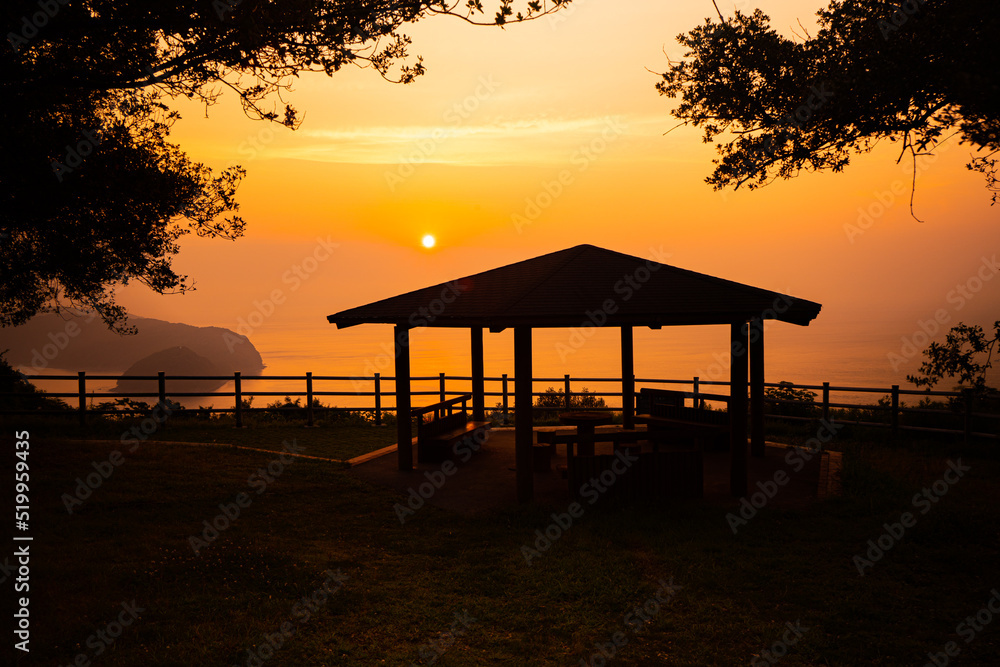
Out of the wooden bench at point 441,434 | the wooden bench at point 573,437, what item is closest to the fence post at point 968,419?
the wooden bench at point 573,437

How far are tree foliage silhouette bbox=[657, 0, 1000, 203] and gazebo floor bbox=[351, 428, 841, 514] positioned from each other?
457cm

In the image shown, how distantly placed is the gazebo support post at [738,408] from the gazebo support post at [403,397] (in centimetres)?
501

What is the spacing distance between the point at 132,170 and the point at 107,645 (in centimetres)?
797

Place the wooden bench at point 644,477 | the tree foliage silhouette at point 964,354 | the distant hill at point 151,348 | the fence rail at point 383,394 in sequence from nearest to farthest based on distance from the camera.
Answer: the wooden bench at point 644,477
the tree foliage silhouette at point 964,354
the fence rail at point 383,394
the distant hill at point 151,348

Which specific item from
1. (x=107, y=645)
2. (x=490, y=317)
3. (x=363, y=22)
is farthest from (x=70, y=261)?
(x=107, y=645)

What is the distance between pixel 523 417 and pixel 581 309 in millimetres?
1655

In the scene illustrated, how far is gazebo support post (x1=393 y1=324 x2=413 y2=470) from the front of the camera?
10664 millimetres

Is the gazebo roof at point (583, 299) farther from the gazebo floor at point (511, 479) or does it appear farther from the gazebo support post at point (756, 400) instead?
the gazebo floor at point (511, 479)

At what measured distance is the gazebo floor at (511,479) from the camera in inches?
345

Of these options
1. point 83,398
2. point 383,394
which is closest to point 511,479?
point 383,394

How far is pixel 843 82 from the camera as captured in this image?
806 cm

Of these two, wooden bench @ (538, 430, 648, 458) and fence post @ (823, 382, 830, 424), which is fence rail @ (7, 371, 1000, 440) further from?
wooden bench @ (538, 430, 648, 458)

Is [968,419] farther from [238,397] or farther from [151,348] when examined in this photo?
[151,348]

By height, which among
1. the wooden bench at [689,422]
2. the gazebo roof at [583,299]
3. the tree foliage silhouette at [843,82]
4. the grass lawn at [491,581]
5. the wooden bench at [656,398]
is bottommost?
the grass lawn at [491,581]
